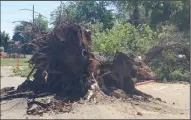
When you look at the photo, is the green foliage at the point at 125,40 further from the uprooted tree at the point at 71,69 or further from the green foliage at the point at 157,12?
the green foliage at the point at 157,12

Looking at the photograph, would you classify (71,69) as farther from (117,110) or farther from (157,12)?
(157,12)

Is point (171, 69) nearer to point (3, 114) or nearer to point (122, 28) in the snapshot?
point (122, 28)

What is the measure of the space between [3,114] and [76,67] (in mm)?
3242

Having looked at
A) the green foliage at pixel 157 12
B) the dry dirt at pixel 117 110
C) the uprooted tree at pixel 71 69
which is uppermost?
the green foliage at pixel 157 12

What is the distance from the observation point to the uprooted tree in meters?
11.4

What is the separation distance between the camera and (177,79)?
54.0 ft

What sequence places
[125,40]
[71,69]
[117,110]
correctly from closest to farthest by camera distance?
[117,110]
[71,69]
[125,40]

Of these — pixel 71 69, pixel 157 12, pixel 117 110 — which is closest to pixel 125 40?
pixel 71 69

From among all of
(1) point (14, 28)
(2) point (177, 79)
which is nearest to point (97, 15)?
(2) point (177, 79)

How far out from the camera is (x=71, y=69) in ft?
38.3

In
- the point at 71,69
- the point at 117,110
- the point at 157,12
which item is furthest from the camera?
the point at 157,12

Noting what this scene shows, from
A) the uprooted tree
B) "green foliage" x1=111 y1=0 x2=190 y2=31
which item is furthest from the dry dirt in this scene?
"green foliage" x1=111 y1=0 x2=190 y2=31

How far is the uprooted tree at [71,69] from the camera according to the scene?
37.4ft

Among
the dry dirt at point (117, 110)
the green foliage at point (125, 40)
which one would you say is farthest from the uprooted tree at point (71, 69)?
the green foliage at point (125, 40)
